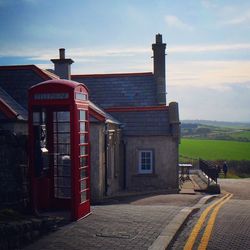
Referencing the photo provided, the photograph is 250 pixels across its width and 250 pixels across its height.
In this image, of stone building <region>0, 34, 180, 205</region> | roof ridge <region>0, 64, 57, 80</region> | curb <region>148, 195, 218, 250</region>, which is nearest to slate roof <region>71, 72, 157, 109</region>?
stone building <region>0, 34, 180, 205</region>

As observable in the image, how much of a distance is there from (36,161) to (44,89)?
1990mm

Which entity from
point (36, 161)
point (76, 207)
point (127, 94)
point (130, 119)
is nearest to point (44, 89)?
point (36, 161)

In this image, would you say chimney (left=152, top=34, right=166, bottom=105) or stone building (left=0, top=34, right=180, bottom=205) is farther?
chimney (left=152, top=34, right=166, bottom=105)

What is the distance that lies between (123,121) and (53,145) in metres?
11.8

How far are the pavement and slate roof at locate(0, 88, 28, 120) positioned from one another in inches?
174

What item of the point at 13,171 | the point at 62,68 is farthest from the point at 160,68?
the point at 13,171

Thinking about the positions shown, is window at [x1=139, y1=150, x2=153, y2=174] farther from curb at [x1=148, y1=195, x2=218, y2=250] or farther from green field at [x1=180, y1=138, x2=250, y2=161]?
green field at [x1=180, y1=138, x2=250, y2=161]

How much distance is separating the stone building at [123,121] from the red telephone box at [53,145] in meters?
2.43

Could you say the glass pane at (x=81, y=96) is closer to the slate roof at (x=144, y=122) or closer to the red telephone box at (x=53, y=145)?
the red telephone box at (x=53, y=145)

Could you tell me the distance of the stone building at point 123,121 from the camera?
1727 cm

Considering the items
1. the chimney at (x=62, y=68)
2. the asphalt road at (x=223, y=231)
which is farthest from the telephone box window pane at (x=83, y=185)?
the chimney at (x=62, y=68)

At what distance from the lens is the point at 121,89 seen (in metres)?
27.2

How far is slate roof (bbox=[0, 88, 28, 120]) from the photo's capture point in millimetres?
14205

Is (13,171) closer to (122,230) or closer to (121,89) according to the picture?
(122,230)
